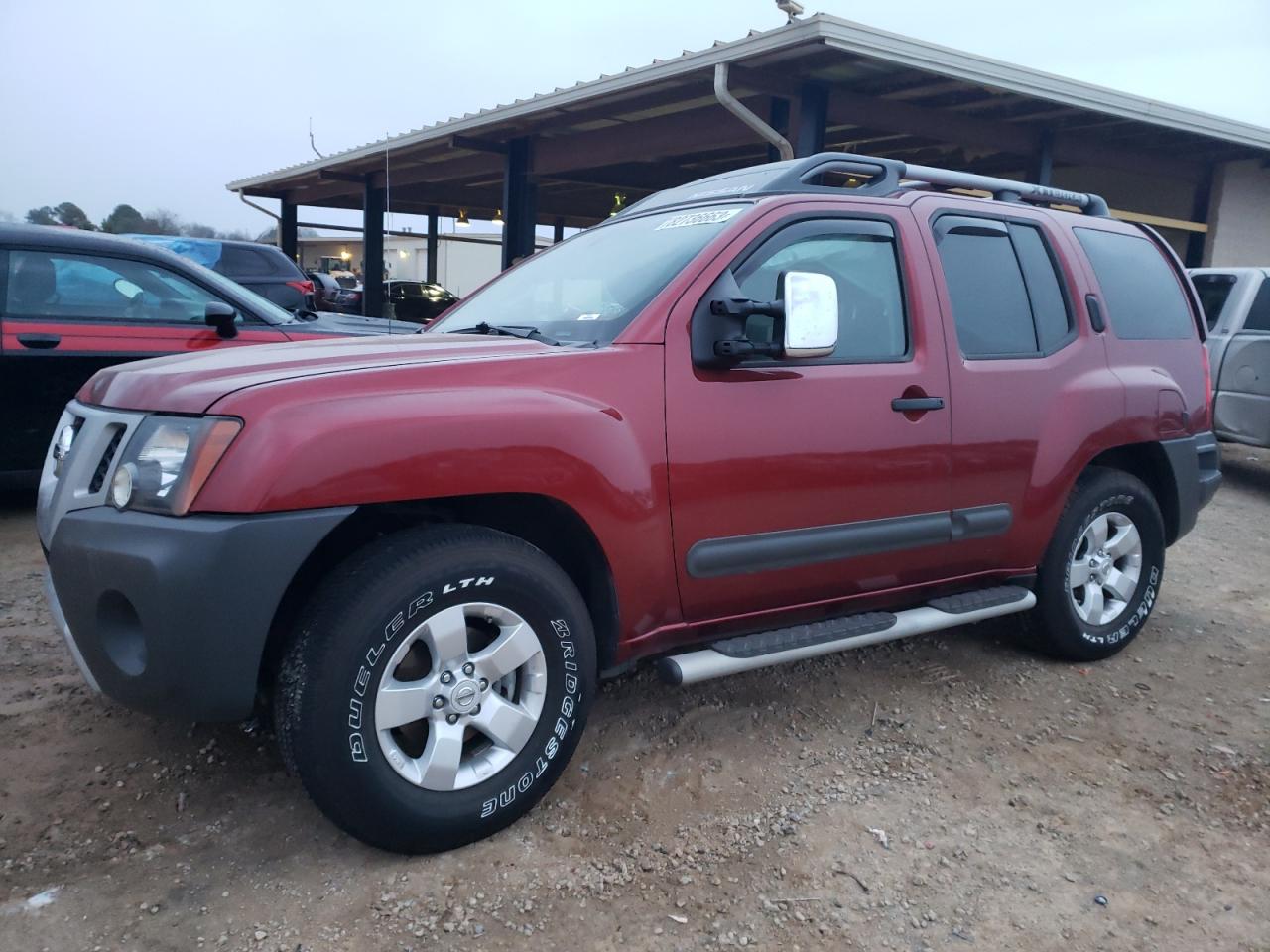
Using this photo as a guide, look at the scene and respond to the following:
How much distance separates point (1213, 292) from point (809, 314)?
742cm

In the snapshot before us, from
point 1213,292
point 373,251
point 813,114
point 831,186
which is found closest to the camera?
point 831,186

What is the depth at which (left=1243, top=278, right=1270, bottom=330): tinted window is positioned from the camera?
7.91 metres

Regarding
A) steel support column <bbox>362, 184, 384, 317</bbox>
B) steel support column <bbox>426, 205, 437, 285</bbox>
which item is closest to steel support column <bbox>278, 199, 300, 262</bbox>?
steel support column <bbox>426, 205, 437, 285</bbox>

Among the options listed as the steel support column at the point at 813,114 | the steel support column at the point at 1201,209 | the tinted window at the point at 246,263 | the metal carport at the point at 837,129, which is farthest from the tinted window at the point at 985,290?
the steel support column at the point at 1201,209

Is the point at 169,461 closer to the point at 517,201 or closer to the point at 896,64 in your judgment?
the point at 896,64

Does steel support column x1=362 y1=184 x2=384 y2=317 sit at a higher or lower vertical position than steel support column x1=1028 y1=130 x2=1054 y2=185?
lower

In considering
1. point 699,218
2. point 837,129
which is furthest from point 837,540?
point 837,129

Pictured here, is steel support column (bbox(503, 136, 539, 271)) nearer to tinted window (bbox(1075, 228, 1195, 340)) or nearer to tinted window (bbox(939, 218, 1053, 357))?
tinted window (bbox(1075, 228, 1195, 340))

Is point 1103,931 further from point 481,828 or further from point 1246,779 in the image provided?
point 481,828

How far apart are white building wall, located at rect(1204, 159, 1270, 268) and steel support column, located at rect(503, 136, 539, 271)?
9.48 m

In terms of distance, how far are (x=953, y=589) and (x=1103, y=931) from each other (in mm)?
1436

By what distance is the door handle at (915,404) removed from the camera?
10.5ft

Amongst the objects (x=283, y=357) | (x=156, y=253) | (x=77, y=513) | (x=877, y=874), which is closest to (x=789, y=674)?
(x=877, y=874)

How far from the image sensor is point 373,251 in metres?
18.5
